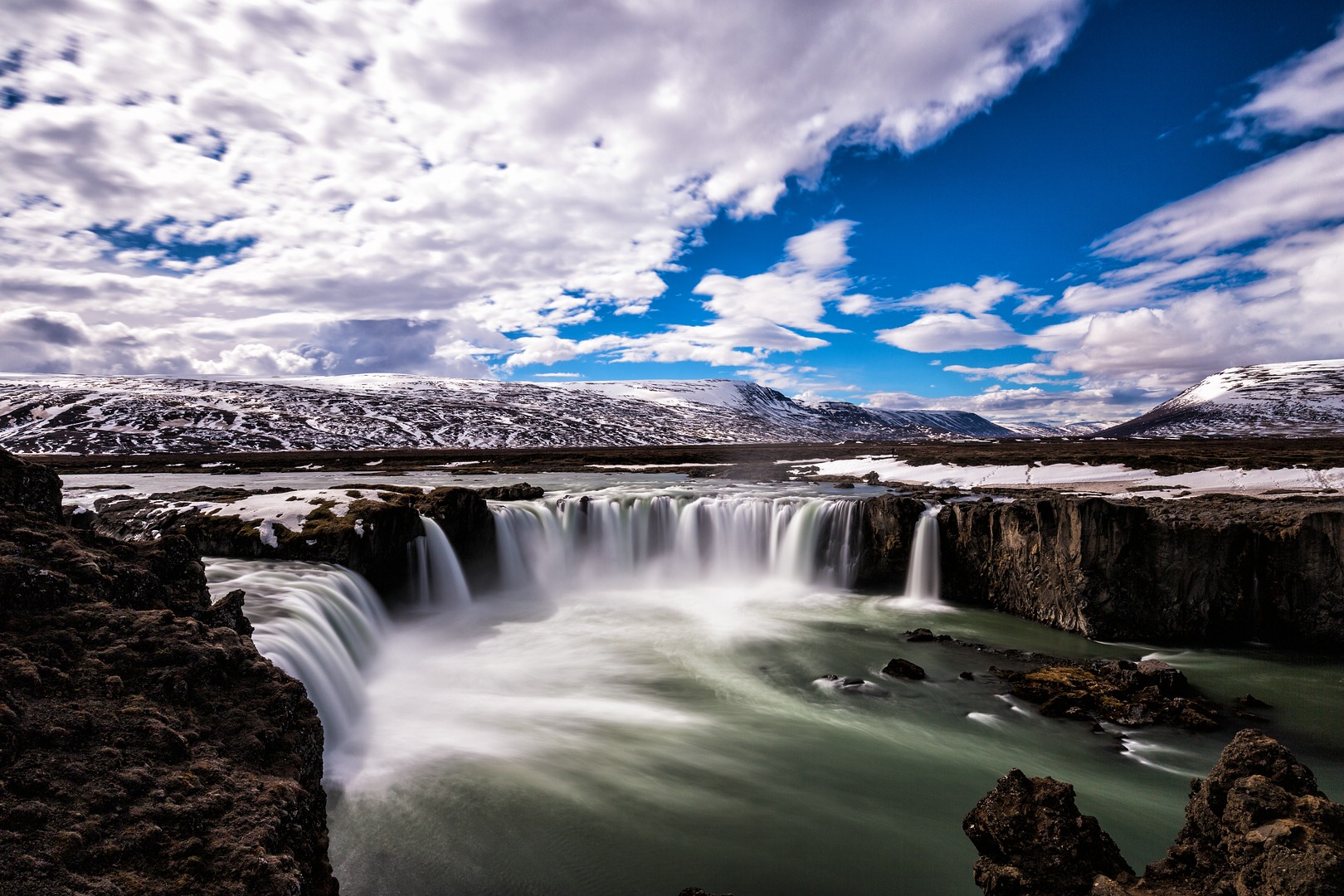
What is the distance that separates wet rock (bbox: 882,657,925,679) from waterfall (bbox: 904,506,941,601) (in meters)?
7.80

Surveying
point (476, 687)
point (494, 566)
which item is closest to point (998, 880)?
point (476, 687)

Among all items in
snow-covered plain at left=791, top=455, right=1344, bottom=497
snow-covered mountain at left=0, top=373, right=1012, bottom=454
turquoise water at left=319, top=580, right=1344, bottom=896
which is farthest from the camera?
snow-covered mountain at left=0, top=373, right=1012, bottom=454

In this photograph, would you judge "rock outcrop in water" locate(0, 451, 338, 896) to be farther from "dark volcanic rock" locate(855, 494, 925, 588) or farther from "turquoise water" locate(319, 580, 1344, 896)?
"dark volcanic rock" locate(855, 494, 925, 588)

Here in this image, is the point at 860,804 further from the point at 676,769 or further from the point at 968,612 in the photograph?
the point at 968,612

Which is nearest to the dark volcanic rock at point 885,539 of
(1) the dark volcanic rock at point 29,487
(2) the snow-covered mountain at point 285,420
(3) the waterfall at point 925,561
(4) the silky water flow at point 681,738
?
(3) the waterfall at point 925,561

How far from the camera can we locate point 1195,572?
16.9 metres

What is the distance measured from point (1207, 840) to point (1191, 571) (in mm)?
15288

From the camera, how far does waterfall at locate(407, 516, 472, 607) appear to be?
19719 mm

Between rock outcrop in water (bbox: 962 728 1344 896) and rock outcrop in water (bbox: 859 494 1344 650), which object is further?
rock outcrop in water (bbox: 859 494 1344 650)

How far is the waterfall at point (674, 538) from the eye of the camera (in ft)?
78.7

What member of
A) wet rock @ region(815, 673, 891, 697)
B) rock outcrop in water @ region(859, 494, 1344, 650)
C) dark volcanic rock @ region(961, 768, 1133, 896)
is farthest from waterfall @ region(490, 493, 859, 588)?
dark volcanic rock @ region(961, 768, 1133, 896)

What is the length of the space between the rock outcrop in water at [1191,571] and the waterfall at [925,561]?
11.1ft

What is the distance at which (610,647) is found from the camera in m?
17.1

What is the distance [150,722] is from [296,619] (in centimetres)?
789
